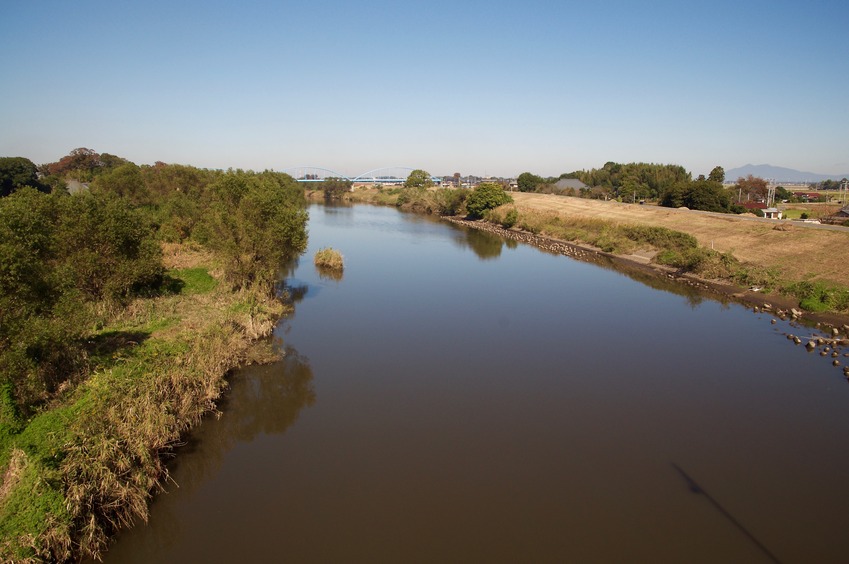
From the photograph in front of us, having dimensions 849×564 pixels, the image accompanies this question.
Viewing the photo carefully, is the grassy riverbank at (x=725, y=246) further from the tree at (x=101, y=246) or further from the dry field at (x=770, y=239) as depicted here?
the tree at (x=101, y=246)

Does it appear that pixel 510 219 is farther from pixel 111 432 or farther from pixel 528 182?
pixel 111 432

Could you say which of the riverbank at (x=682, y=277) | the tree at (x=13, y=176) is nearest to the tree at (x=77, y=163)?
the tree at (x=13, y=176)

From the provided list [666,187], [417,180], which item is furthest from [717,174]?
[417,180]

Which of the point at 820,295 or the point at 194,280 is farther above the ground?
the point at 194,280

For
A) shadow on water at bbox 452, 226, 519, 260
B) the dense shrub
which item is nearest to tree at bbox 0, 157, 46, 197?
the dense shrub

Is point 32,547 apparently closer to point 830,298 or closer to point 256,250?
point 256,250

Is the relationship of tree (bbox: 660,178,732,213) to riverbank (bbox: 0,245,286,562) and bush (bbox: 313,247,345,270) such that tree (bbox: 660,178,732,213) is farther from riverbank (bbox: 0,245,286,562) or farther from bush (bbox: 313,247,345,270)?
riverbank (bbox: 0,245,286,562)
